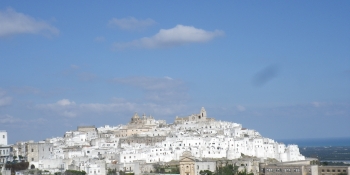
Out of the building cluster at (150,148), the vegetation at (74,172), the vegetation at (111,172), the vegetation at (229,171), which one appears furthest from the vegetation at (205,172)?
the vegetation at (74,172)

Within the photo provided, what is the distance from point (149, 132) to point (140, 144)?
6.18 metres

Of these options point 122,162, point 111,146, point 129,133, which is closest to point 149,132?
point 129,133

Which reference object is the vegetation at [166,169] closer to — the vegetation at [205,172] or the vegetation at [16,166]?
the vegetation at [205,172]

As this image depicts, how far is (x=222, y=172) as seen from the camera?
194 ft

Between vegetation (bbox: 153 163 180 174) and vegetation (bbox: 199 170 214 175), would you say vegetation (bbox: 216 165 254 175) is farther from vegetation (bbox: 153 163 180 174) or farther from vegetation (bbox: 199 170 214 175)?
vegetation (bbox: 153 163 180 174)

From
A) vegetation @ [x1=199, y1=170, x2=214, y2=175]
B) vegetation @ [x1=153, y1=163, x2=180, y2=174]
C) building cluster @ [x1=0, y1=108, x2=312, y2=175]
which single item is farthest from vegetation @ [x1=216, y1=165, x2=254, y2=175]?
vegetation @ [x1=153, y1=163, x2=180, y2=174]

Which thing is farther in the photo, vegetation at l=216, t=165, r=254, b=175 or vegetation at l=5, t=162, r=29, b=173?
vegetation at l=216, t=165, r=254, b=175

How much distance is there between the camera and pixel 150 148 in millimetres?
66750

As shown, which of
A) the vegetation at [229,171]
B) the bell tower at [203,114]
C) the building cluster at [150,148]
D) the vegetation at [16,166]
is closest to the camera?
the vegetation at [16,166]

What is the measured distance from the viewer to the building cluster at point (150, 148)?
2402 inches

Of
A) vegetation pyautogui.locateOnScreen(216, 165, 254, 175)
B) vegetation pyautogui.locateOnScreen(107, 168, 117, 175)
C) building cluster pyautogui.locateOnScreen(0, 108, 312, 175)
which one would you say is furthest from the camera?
building cluster pyautogui.locateOnScreen(0, 108, 312, 175)

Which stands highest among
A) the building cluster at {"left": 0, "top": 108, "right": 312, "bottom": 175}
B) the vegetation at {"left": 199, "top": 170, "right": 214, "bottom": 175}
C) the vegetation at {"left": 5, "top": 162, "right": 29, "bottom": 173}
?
the building cluster at {"left": 0, "top": 108, "right": 312, "bottom": 175}

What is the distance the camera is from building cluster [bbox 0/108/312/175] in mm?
61000

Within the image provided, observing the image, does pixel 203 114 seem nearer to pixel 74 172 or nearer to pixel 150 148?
pixel 150 148
